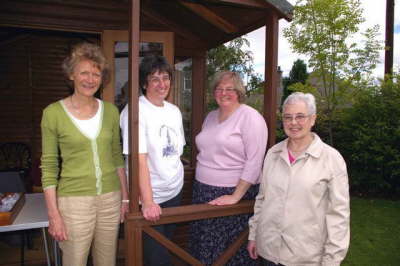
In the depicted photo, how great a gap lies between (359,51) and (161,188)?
6366 mm

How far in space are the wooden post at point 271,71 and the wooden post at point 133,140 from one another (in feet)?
3.28

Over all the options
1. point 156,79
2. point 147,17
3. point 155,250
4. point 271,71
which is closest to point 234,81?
point 271,71

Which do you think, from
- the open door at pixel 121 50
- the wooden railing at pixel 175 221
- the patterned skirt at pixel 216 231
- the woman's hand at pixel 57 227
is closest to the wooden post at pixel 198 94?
the open door at pixel 121 50

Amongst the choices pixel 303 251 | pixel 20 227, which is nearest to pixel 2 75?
pixel 20 227

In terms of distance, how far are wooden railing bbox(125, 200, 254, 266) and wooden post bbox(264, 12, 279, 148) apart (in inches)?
23.4

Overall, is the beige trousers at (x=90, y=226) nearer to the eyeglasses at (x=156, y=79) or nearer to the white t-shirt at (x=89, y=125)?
the white t-shirt at (x=89, y=125)

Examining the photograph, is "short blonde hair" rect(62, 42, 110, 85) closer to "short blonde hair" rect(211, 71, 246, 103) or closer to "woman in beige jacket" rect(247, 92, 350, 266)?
"short blonde hair" rect(211, 71, 246, 103)

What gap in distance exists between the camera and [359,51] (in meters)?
6.91

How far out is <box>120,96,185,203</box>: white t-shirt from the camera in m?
2.00

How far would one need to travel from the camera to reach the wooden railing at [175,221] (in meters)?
2.01

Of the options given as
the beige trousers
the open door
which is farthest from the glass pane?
the beige trousers

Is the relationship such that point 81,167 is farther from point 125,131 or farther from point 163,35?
point 163,35

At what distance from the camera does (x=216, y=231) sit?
2324 mm

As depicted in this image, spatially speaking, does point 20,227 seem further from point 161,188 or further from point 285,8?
point 285,8
